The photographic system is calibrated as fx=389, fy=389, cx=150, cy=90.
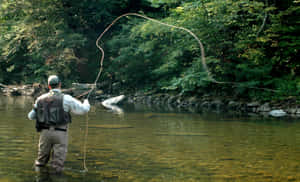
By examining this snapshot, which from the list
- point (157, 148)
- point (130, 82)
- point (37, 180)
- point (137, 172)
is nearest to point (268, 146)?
point (157, 148)

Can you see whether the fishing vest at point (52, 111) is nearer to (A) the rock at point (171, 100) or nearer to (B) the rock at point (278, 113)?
(B) the rock at point (278, 113)

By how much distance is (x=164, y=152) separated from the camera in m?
7.00

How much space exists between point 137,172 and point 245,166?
1.71 metres

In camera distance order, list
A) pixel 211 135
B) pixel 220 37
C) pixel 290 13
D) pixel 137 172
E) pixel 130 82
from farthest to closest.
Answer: pixel 130 82, pixel 220 37, pixel 290 13, pixel 211 135, pixel 137 172

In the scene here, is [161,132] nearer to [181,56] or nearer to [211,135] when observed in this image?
[211,135]

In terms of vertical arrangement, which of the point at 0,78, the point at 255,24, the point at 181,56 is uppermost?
the point at 255,24

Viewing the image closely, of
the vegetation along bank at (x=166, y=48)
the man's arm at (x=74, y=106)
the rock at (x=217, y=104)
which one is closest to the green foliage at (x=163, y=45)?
the vegetation along bank at (x=166, y=48)

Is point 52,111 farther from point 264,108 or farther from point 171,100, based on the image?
point 171,100

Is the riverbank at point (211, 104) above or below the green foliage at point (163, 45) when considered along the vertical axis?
below

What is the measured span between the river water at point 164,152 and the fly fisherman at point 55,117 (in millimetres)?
307

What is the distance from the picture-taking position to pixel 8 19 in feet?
99.7

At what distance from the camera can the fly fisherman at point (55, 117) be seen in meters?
5.17

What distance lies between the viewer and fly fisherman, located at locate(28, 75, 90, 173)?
17.0 ft

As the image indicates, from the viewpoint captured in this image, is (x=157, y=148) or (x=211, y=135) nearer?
(x=157, y=148)
